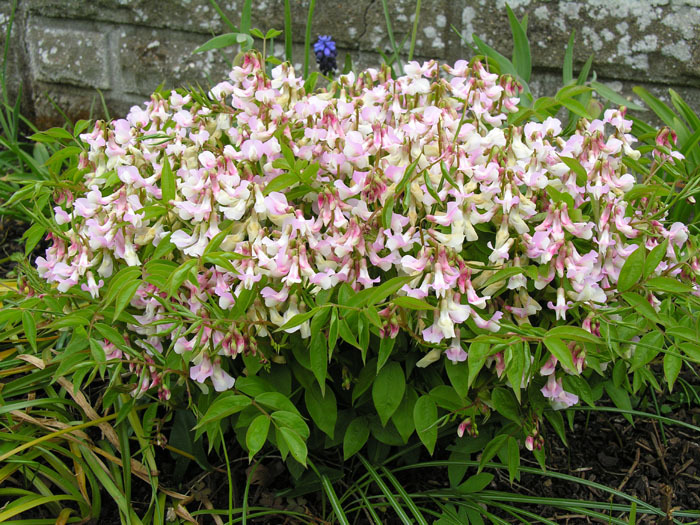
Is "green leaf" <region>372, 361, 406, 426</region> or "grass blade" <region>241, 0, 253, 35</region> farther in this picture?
"grass blade" <region>241, 0, 253, 35</region>

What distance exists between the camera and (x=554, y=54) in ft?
9.10

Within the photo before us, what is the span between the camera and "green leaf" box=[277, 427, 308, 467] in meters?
1.19

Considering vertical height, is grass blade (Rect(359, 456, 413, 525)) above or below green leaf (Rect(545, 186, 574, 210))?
below

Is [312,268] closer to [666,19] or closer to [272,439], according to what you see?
[272,439]

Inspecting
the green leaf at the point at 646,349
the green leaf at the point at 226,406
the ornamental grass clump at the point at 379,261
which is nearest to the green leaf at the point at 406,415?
the ornamental grass clump at the point at 379,261

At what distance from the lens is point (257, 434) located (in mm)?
1212

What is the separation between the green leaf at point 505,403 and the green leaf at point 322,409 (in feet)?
1.07

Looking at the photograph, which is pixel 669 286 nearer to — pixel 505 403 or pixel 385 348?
pixel 505 403

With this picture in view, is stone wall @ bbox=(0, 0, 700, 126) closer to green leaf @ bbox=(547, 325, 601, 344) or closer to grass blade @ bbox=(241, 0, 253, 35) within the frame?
grass blade @ bbox=(241, 0, 253, 35)

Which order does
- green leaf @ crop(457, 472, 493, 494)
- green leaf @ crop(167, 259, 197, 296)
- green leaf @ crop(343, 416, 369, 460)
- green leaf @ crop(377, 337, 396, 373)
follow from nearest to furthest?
1. green leaf @ crop(167, 259, 197, 296)
2. green leaf @ crop(377, 337, 396, 373)
3. green leaf @ crop(343, 416, 369, 460)
4. green leaf @ crop(457, 472, 493, 494)

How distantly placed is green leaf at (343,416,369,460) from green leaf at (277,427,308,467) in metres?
0.23

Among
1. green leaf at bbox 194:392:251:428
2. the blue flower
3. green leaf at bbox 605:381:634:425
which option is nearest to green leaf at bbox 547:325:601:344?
green leaf at bbox 605:381:634:425

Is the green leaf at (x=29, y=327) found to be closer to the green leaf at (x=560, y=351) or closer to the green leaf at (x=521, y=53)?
the green leaf at (x=560, y=351)

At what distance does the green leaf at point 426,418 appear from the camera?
130 centimetres
